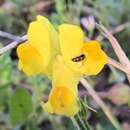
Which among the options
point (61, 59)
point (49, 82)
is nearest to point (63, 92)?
point (61, 59)

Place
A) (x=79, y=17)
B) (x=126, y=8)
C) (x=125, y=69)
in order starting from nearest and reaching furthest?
(x=125, y=69) → (x=126, y=8) → (x=79, y=17)

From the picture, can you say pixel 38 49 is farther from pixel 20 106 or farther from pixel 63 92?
pixel 20 106

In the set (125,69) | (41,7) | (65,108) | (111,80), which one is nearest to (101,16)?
(111,80)

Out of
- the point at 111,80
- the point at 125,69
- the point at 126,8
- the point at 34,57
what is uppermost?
the point at 34,57

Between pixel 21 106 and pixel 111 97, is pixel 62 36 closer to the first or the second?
pixel 21 106

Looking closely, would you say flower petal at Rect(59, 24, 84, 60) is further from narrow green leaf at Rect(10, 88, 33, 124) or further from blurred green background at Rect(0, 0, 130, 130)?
narrow green leaf at Rect(10, 88, 33, 124)

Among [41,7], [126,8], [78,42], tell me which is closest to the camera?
[78,42]

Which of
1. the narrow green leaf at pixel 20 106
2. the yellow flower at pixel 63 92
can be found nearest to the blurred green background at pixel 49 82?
the narrow green leaf at pixel 20 106
